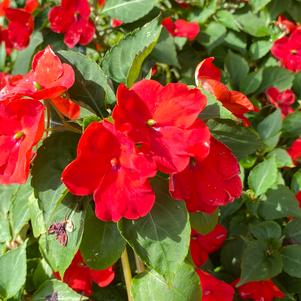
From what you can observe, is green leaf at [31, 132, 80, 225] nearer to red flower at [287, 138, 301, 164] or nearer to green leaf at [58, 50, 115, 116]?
green leaf at [58, 50, 115, 116]

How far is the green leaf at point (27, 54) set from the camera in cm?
174

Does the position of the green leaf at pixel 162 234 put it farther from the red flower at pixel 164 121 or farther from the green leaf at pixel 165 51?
the green leaf at pixel 165 51

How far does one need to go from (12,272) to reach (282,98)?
3.52ft

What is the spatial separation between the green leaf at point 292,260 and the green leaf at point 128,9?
2.51 ft

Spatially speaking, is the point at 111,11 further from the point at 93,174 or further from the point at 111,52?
the point at 93,174

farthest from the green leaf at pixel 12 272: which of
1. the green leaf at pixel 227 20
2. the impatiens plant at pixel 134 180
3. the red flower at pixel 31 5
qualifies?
the green leaf at pixel 227 20

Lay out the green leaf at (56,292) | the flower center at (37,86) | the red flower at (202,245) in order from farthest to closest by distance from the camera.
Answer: the red flower at (202,245) < the green leaf at (56,292) < the flower center at (37,86)

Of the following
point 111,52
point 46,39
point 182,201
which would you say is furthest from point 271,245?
point 46,39

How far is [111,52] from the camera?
1.01 meters

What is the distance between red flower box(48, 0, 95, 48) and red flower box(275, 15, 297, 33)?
26.1 inches

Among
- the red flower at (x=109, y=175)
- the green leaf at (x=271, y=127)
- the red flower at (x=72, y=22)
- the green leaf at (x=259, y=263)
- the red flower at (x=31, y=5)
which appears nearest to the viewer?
the red flower at (x=109, y=175)

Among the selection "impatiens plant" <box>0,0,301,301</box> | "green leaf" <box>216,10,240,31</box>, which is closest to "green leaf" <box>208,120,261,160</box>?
"impatiens plant" <box>0,0,301,301</box>

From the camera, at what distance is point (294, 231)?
1313mm

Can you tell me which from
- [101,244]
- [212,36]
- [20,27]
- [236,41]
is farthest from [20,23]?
[101,244]
